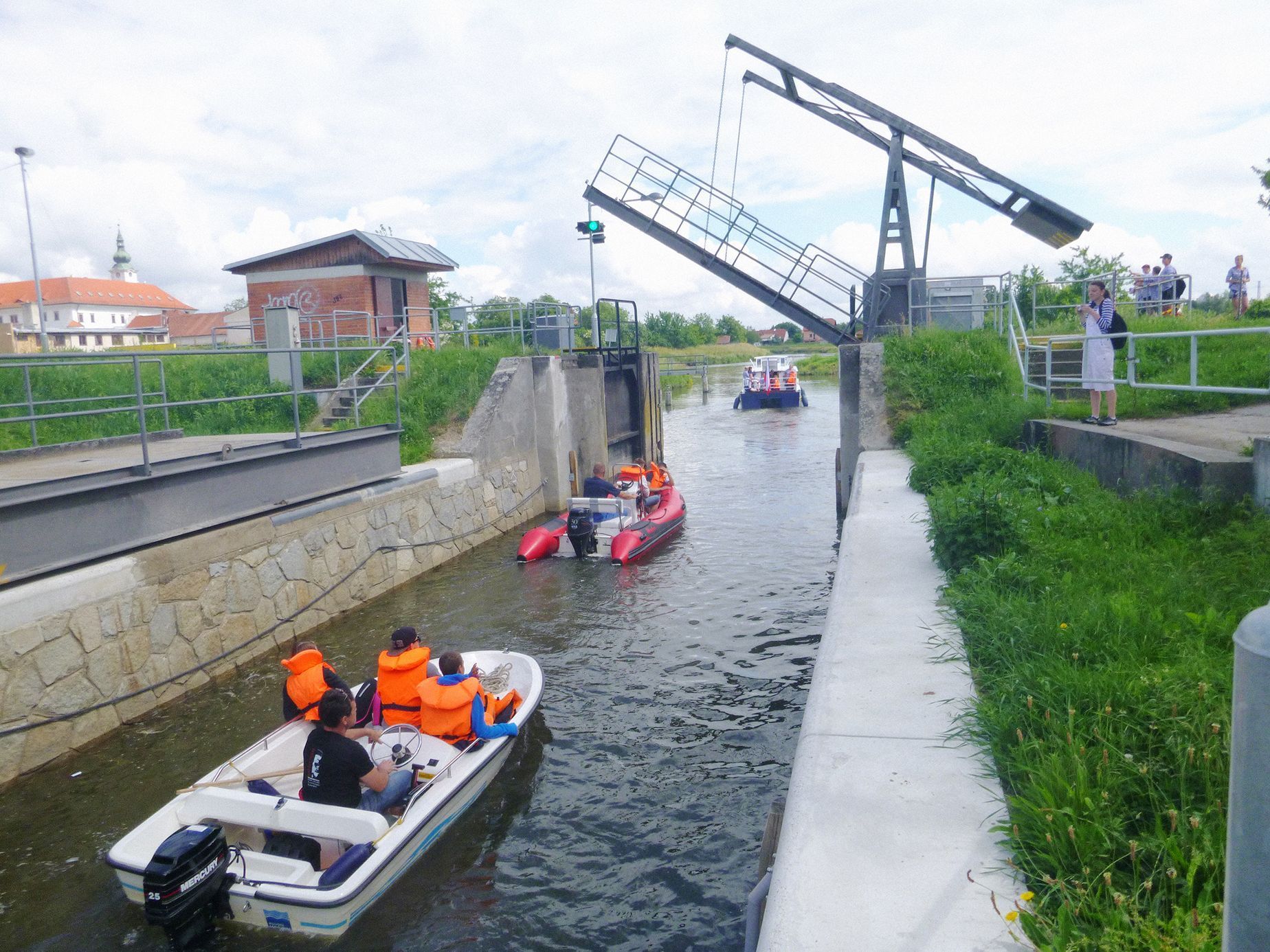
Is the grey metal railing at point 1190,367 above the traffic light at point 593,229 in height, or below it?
below

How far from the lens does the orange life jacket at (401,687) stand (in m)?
7.04

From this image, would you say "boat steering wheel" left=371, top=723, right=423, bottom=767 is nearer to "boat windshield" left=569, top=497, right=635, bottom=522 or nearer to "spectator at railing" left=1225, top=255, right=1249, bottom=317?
"boat windshield" left=569, top=497, right=635, bottom=522

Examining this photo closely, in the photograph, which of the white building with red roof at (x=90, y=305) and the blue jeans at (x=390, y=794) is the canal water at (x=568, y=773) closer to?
the blue jeans at (x=390, y=794)

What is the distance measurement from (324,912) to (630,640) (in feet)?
18.5

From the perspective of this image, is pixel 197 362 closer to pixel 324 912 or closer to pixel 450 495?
pixel 450 495

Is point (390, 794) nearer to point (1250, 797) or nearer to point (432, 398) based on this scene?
point (1250, 797)

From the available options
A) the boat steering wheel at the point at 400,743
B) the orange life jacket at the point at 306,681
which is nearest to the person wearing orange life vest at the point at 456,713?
the boat steering wheel at the point at 400,743

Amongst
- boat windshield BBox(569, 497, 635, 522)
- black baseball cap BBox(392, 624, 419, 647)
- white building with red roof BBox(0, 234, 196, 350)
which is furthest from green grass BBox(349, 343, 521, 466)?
white building with red roof BBox(0, 234, 196, 350)

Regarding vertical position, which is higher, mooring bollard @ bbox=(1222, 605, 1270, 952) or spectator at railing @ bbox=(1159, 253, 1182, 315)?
spectator at railing @ bbox=(1159, 253, 1182, 315)

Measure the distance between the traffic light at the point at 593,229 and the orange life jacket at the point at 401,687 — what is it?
14009 millimetres

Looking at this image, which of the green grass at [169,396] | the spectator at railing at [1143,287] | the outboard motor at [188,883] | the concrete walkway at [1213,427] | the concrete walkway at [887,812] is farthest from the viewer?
the spectator at railing at [1143,287]

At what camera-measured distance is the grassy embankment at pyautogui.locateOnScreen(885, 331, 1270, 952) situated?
277 centimetres

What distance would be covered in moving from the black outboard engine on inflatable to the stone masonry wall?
7.12 feet

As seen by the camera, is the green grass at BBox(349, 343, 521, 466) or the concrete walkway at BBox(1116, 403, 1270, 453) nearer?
the concrete walkway at BBox(1116, 403, 1270, 453)
